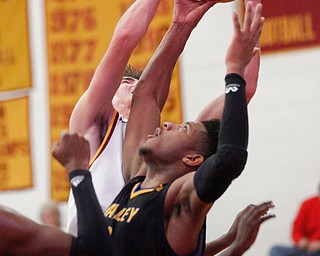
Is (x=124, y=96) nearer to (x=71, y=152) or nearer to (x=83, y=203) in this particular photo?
(x=71, y=152)

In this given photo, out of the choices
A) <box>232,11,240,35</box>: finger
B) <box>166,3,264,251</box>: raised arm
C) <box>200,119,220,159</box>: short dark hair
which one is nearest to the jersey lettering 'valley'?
<box>166,3,264,251</box>: raised arm

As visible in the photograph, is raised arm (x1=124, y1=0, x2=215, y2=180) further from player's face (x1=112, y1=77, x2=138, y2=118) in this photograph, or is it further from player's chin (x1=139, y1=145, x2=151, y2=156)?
player's chin (x1=139, y1=145, x2=151, y2=156)

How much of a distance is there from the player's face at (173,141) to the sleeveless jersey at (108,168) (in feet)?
1.44

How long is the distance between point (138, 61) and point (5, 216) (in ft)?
14.6

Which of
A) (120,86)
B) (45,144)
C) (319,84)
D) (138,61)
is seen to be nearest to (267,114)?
(319,84)

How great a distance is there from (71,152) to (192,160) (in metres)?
0.62

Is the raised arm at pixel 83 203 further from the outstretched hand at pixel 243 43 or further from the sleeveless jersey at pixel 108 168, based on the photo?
the sleeveless jersey at pixel 108 168

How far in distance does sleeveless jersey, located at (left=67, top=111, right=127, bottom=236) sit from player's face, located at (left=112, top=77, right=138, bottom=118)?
0.06 metres

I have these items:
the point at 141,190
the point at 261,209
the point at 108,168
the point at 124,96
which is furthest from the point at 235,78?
the point at 124,96

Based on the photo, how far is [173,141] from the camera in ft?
10.8

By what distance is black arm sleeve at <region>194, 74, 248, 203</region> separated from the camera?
2.86 metres

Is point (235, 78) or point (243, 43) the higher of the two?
point (243, 43)

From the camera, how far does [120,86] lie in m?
4.05

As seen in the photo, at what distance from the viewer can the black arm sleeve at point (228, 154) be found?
9.38 ft
